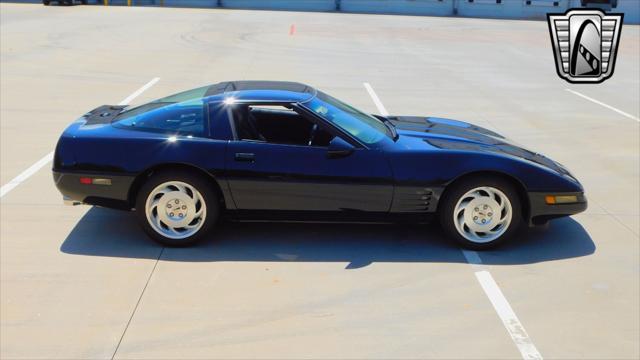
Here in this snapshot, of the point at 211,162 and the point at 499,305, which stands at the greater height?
the point at 211,162

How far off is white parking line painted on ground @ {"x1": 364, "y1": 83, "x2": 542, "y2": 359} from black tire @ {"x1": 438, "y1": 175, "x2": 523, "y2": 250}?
0.44 ft

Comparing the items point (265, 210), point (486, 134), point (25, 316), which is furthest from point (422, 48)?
point (25, 316)

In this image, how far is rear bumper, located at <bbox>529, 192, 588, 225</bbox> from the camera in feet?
19.0

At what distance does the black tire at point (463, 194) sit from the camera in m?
5.71

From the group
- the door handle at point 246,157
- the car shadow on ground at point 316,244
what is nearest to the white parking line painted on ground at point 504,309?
the car shadow on ground at point 316,244

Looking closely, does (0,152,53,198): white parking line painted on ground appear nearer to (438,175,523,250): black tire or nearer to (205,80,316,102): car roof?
(205,80,316,102): car roof

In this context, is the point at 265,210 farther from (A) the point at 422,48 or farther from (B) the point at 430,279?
(A) the point at 422,48

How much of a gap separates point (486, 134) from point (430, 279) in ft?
6.57

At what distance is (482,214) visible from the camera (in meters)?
5.80

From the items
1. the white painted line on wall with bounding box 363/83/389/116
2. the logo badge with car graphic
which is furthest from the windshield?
the logo badge with car graphic

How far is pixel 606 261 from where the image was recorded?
5.84 metres

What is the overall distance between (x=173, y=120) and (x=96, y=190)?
857 millimetres

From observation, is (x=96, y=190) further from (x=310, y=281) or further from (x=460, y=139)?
(x=460, y=139)

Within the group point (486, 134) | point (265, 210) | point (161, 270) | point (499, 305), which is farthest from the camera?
point (486, 134)
